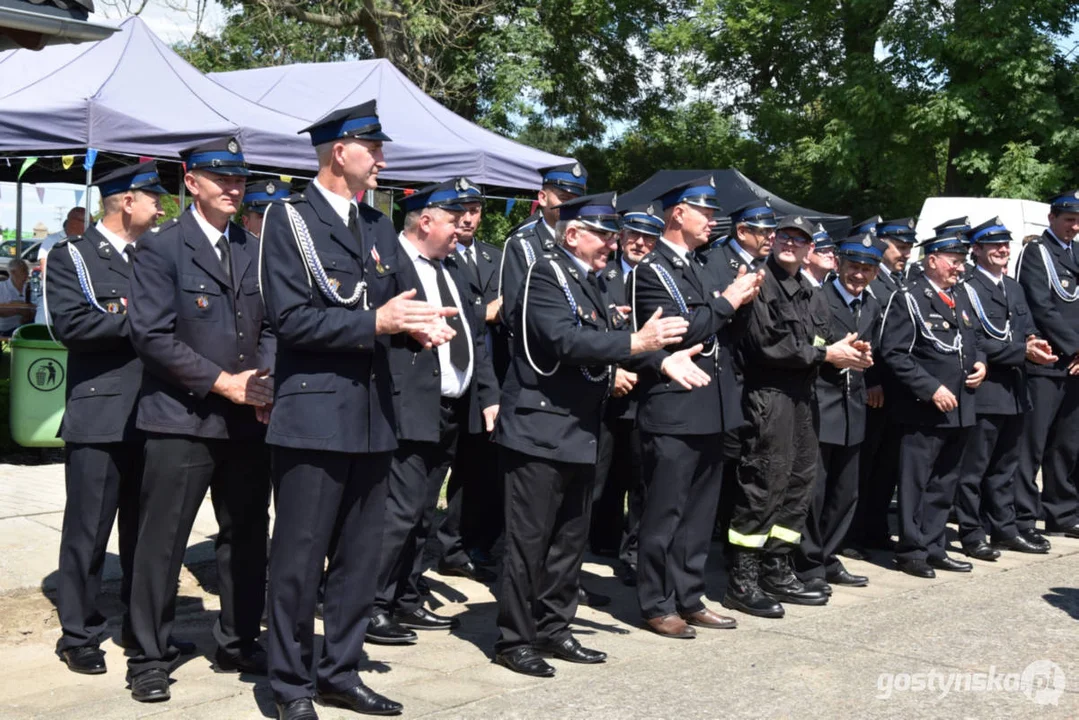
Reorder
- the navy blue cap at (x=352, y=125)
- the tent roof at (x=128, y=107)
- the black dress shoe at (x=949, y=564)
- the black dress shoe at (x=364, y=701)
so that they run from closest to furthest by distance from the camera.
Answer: the navy blue cap at (x=352, y=125) → the black dress shoe at (x=364, y=701) → the black dress shoe at (x=949, y=564) → the tent roof at (x=128, y=107)

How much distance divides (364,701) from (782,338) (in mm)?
3026

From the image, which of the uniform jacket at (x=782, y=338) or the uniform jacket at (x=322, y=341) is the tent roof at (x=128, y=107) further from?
the uniform jacket at (x=322, y=341)

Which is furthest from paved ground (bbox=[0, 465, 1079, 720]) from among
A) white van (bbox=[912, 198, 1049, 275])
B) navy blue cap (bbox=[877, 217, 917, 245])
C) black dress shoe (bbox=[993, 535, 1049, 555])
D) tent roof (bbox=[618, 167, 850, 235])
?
white van (bbox=[912, 198, 1049, 275])

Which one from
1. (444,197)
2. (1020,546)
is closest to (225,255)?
(444,197)

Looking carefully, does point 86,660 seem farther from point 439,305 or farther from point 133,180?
point 439,305

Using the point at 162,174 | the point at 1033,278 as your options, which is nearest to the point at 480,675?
the point at 1033,278

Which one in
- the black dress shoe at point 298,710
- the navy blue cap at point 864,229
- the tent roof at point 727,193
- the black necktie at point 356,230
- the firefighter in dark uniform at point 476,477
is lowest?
the black dress shoe at point 298,710

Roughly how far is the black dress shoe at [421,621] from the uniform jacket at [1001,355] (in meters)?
4.13

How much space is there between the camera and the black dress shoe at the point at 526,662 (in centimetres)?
547

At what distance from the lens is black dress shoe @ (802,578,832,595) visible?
7184mm

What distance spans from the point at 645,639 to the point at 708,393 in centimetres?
123

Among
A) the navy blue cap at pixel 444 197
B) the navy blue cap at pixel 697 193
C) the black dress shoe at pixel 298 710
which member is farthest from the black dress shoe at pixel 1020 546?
the black dress shoe at pixel 298 710

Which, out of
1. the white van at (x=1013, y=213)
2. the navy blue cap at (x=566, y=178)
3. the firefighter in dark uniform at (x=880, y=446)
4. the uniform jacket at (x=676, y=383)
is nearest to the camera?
the uniform jacket at (x=676, y=383)

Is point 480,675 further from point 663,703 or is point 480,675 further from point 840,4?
point 840,4
